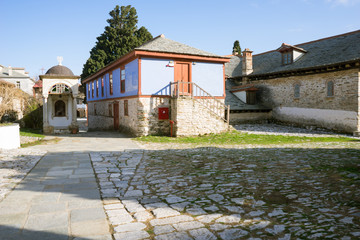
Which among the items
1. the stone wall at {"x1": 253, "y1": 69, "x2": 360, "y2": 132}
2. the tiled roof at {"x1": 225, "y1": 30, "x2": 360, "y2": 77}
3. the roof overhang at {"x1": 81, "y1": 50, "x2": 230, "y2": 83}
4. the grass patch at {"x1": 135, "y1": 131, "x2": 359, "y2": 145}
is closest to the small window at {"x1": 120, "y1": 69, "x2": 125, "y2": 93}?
the roof overhang at {"x1": 81, "y1": 50, "x2": 230, "y2": 83}

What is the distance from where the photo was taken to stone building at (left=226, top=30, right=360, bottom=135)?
16781 mm

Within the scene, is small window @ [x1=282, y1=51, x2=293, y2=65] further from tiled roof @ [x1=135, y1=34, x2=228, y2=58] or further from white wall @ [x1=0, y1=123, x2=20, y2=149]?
white wall @ [x1=0, y1=123, x2=20, y2=149]

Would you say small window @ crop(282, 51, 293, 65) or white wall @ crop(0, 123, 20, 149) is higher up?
small window @ crop(282, 51, 293, 65)

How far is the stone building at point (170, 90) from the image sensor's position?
1456 centimetres

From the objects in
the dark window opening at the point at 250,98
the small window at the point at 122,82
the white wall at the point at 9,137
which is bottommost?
the white wall at the point at 9,137

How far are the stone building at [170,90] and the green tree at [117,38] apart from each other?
1630cm

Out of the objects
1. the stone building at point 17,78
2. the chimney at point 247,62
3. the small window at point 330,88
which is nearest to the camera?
the small window at point 330,88

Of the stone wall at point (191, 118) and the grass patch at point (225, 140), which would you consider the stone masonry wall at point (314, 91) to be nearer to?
the grass patch at point (225, 140)

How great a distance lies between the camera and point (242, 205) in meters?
4.31

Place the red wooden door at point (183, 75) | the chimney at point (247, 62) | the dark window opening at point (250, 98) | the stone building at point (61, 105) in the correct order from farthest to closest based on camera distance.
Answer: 1. the chimney at point (247, 62)
2. the dark window opening at point (250, 98)
3. the stone building at point (61, 105)
4. the red wooden door at point (183, 75)

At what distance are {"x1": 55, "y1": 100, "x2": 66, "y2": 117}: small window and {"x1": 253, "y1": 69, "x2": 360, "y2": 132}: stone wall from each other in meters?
16.5

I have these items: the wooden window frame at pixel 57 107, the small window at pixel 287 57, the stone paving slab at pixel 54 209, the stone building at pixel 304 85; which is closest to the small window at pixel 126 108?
the wooden window frame at pixel 57 107

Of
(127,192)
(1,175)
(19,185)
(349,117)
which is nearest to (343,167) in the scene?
(127,192)

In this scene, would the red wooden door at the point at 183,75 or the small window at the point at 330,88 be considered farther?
the small window at the point at 330,88
